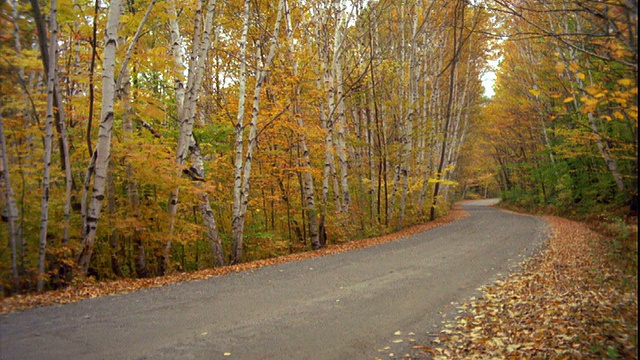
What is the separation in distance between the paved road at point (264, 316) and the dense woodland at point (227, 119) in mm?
1950

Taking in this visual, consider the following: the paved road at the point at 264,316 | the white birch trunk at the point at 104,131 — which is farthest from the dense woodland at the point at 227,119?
A: the paved road at the point at 264,316

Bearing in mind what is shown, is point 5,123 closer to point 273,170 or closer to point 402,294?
point 402,294

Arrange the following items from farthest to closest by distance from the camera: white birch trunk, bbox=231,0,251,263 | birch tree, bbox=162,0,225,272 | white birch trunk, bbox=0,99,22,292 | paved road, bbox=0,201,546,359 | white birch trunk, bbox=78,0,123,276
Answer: white birch trunk, bbox=231,0,251,263, birch tree, bbox=162,0,225,272, white birch trunk, bbox=78,0,123,276, white birch trunk, bbox=0,99,22,292, paved road, bbox=0,201,546,359

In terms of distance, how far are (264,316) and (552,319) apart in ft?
11.3

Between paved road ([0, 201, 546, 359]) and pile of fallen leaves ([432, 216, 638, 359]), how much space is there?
446mm

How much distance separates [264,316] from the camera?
5.04 m

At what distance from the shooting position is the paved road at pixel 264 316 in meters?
3.96

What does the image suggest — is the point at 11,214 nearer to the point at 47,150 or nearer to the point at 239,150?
the point at 47,150

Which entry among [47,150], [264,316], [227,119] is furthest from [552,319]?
[227,119]

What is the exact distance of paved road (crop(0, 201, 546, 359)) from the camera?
3.96 metres

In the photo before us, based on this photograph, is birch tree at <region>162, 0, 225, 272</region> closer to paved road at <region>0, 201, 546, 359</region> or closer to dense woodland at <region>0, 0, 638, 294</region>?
dense woodland at <region>0, 0, 638, 294</region>

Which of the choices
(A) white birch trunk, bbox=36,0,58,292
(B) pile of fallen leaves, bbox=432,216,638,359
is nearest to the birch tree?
(A) white birch trunk, bbox=36,0,58,292

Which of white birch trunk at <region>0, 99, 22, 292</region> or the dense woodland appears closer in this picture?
white birch trunk at <region>0, 99, 22, 292</region>

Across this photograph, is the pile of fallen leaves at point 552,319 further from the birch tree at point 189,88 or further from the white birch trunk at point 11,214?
the birch tree at point 189,88
